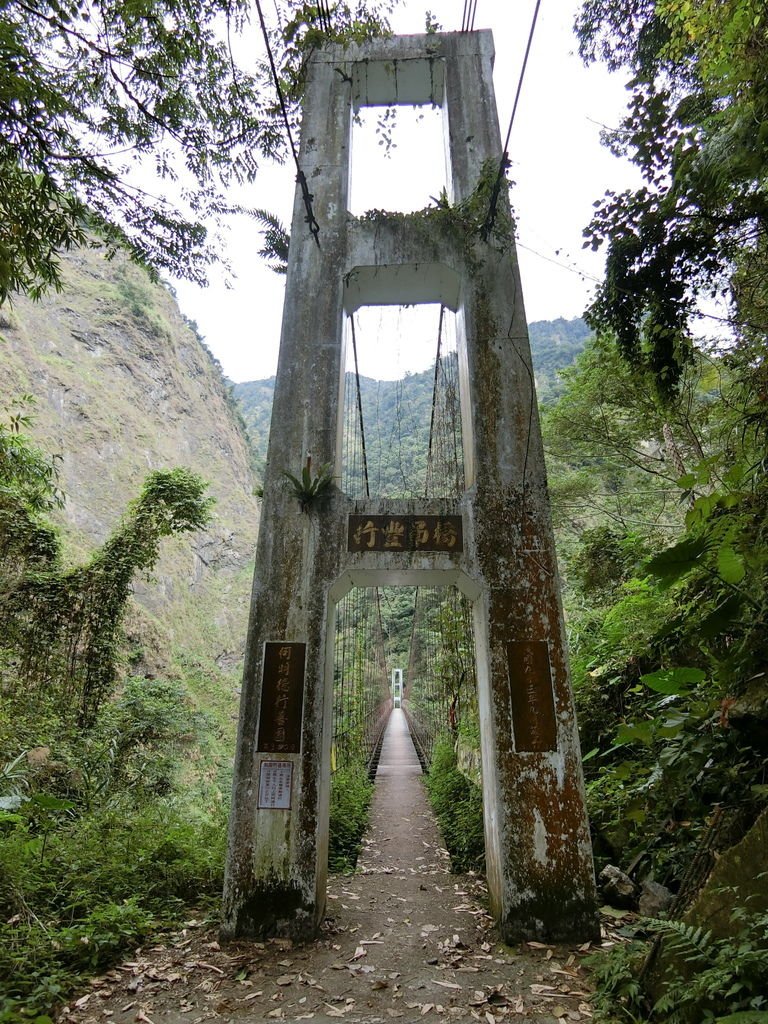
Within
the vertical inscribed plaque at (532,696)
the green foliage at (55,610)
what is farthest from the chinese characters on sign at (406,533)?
the green foliage at (55,610)

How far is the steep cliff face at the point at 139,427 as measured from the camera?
18.6 m

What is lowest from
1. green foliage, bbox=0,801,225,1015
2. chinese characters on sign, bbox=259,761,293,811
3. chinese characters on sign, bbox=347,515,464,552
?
green foliage, bbox=0,801,225,1015

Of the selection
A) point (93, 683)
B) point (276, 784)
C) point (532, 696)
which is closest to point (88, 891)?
point (276, 784)

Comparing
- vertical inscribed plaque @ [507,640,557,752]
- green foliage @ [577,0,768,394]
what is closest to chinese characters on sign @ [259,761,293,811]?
vertical inscribed plaque @ [507,640,557,752]

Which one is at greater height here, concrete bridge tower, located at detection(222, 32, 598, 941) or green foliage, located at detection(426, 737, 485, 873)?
concrete bridge tower, located at detection(222, 32, 598, 941)

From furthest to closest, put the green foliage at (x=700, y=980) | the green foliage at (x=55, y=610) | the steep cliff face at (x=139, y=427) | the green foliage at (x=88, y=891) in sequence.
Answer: the steep cliff face at (x=139, y=427), the green foliage at (x=55, y=610), the green foliage at (x=88, y=891), the green foliage at (x=700, y=980)

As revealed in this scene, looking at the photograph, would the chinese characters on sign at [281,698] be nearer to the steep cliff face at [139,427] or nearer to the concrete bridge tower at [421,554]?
the concrete bridge tower at [421,554]

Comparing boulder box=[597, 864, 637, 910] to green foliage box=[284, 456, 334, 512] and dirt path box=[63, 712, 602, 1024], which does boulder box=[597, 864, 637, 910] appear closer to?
dirt path box=[63, 712, 602, 1024]

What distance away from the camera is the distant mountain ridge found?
16.5 meters

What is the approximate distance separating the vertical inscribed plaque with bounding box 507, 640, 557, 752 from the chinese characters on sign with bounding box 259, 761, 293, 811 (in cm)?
144

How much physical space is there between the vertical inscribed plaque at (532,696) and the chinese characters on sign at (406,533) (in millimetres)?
809

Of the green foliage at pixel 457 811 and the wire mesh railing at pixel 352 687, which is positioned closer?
the green foliage at pixel 457 811

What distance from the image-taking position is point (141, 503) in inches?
322

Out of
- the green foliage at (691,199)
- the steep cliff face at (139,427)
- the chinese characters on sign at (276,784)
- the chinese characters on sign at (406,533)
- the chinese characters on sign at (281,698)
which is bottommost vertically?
the chinese characters on sign at (276,784)
